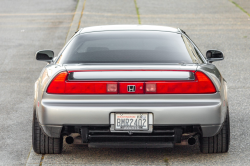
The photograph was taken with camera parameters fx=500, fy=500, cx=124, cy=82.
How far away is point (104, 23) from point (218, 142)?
11.8 meters

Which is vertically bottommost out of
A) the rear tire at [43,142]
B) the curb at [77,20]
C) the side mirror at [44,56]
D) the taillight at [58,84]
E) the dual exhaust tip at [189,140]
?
the curb at [77,20]

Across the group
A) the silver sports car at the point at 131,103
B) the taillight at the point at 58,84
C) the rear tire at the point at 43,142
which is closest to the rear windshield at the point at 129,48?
the silver sports car at the point at 131,103

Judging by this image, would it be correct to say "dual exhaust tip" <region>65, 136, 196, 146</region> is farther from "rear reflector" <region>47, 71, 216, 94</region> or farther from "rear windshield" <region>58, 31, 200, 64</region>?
"rear windshield" <region>58, 31, 200, 64</region>

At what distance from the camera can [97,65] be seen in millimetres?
4816

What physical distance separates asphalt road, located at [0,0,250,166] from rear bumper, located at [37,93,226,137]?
559 millimetres

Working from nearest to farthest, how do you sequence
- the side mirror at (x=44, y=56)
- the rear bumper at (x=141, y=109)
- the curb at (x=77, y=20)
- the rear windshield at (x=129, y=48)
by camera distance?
1. the rear bumper at (x=141, y=109)
2. the rear windshield at (x=129, y=48)
3. the side mirror at (x=44, y=56)
4. the curb at (x=77, y=20)

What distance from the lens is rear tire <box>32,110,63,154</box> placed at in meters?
5.07

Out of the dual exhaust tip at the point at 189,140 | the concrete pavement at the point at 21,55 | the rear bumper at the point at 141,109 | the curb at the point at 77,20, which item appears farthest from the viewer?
the curb at the point at 77,20

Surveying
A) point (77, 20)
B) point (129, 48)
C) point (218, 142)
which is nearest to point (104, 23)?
point (77, 20)

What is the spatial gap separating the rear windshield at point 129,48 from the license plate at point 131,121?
0.69 meters

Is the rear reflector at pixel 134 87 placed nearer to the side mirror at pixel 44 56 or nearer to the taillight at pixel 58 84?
the taillight at pixel 58 84

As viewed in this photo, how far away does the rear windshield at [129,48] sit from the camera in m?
5.18

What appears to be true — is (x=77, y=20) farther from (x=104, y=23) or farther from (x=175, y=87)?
(x=175, y=87)

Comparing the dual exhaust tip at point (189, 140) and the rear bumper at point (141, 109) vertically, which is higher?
the rear bumper at point (141, 109)
